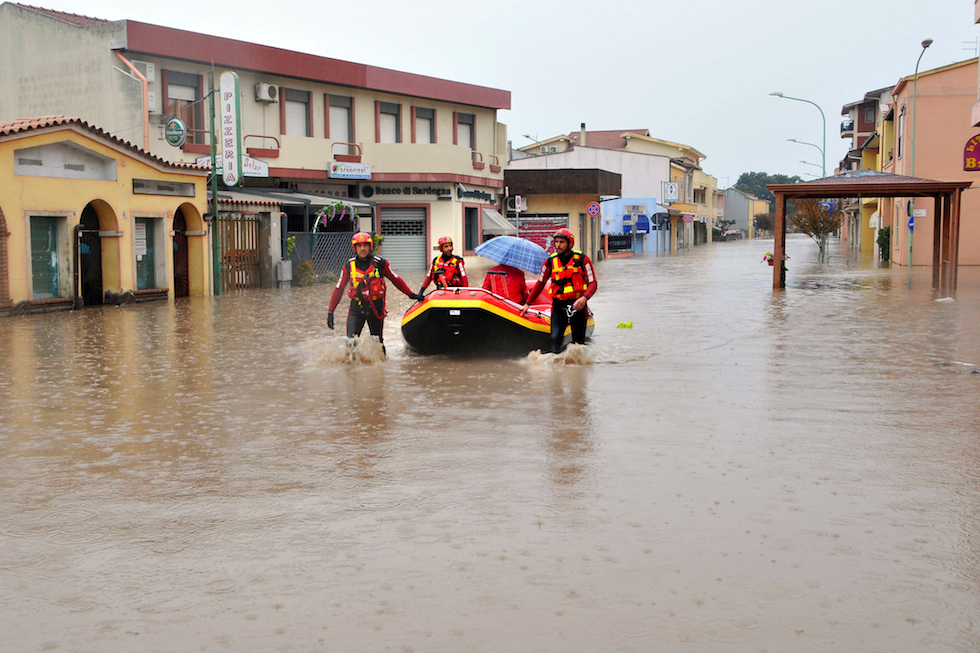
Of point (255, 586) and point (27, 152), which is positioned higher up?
point (27, 152)

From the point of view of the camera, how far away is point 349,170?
35469mm

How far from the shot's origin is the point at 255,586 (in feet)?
16.4

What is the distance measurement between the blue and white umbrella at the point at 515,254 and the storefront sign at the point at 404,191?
24.6 meters

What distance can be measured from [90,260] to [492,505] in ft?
62.0

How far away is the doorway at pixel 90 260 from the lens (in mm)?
22683

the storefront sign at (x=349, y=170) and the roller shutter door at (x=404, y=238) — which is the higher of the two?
the storefront sign at (x=349, y=170)

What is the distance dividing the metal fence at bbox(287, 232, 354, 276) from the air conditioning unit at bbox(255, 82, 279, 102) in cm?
462

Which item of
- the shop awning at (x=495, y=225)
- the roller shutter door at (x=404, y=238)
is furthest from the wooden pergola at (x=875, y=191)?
the shop awning at (x=495, y=225)

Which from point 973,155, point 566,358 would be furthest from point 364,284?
point 973,155

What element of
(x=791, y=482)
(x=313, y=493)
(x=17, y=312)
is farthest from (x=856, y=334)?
(x=17, y=312)

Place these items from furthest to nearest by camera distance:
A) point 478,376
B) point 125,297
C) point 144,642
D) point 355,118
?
1. point 355,118
2. point 125,297
3. point 478,376
4. point 144,642

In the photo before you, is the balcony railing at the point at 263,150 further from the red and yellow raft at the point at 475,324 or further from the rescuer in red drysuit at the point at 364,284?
the rescuer in red drysuit at the point at 364,284

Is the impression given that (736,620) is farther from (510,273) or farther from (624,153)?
(624,153)

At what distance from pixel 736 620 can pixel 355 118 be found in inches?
1314
